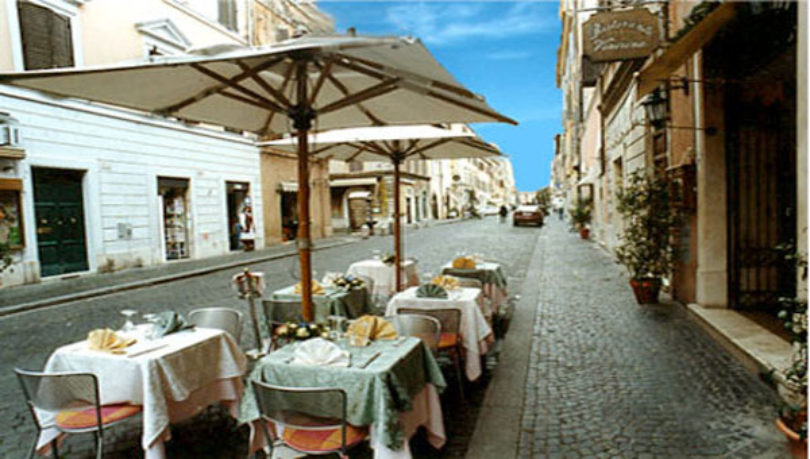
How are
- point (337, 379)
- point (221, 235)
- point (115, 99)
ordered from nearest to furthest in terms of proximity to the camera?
point (337, 379) < point (115, 99) < point (221, 235)

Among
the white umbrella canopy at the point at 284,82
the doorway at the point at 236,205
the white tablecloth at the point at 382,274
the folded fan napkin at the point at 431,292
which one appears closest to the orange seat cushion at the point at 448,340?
the folded fan napkin at the point at 431,292

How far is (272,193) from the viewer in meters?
22.5

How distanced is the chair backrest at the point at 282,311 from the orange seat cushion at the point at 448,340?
1451 millimetres

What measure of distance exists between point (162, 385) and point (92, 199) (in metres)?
12.1

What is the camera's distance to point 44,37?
39.6 feet

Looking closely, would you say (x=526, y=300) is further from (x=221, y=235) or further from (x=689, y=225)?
(x=221, y=235)

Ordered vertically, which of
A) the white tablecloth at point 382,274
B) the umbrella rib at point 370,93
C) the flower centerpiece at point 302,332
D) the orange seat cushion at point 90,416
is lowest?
the orange seat cushion at point 90,416

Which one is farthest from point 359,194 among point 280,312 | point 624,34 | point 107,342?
point 107,342

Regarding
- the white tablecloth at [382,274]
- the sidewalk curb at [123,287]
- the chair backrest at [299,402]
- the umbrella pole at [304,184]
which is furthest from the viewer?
the sidewalk curb at [123,287]

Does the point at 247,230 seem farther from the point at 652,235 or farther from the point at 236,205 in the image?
the point at 652,235

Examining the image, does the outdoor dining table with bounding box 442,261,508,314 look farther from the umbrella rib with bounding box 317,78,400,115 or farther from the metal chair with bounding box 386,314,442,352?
the umbrella rib with bounding box 317,78,400,115

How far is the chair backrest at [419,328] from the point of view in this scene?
14.0 feet

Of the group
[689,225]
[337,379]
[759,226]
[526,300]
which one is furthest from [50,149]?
[759,226]
